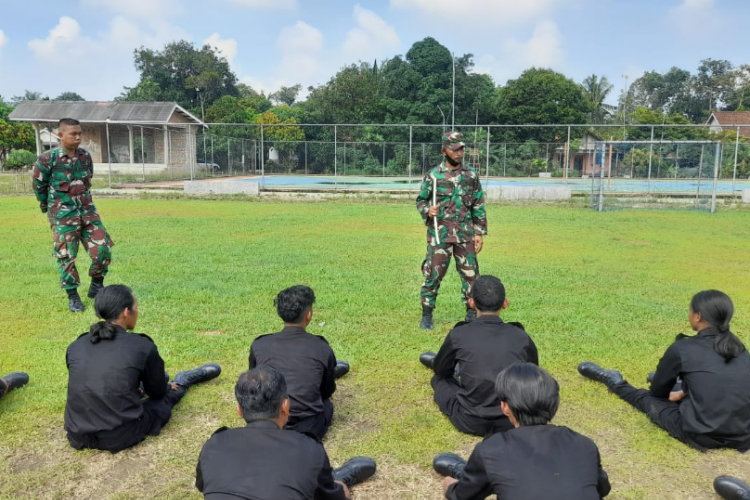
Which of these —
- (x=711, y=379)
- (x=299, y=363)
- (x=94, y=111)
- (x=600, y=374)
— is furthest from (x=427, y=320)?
(x=94, y=111)

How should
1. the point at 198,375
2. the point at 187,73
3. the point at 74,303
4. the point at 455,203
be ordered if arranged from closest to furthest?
the point at 198,375 < the point at 455,203 < the point at 74,303 < the point at 187,73

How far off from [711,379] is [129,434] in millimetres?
3524

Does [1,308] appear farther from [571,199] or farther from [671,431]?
[571,199]

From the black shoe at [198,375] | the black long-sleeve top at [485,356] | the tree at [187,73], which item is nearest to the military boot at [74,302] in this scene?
the black shoe at [198,375]

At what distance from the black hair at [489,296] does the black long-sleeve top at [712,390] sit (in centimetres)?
112

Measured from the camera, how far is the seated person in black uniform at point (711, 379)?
3.60m

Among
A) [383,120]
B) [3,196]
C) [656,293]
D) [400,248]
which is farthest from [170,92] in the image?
[656,293]

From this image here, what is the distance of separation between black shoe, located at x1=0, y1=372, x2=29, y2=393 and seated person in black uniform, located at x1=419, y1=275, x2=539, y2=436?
322cm

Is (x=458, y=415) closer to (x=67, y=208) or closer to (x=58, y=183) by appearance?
(x=67, y=208)

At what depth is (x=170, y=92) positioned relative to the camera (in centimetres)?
6038

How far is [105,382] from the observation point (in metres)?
3.56

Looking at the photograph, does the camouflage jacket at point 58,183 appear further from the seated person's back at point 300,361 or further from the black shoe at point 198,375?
the seated person's back at point 300,361

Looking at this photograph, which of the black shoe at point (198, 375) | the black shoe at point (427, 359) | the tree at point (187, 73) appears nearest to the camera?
the black shoe at point (198, 375)

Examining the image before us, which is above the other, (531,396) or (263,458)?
(531,396)
